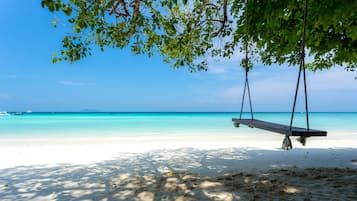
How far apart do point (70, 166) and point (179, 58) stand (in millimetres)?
3853

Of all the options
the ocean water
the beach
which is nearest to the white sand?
the beach

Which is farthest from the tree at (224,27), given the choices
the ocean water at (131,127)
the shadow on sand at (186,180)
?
the ocean water at (131,127)

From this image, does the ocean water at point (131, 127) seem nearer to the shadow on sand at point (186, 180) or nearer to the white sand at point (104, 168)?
the white sand at point (104, 168)

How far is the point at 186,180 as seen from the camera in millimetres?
4703

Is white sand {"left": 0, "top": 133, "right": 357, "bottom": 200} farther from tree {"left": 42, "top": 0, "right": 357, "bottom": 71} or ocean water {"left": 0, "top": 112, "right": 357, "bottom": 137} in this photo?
ocean water {"left": 0, "top": 112, "right": 357, "bottom": 137}

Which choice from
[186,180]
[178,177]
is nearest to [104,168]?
[178,177]

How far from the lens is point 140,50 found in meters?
6.36

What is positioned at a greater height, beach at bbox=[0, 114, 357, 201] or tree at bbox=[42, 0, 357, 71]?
tree at bbox=[42, 0, 357, 71]

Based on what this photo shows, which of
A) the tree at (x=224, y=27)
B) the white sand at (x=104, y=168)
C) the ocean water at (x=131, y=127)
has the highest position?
the tree at (x=224, y=27)

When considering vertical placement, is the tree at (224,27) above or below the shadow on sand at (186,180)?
above

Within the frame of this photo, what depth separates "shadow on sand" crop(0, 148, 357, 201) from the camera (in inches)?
151

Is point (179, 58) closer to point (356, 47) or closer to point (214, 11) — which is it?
point (214, 11)

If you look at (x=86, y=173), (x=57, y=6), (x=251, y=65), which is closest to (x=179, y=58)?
(x=251, y=65)

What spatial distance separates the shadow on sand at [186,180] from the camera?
151 inches
